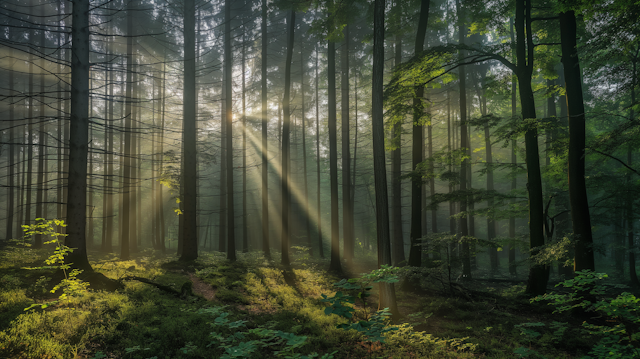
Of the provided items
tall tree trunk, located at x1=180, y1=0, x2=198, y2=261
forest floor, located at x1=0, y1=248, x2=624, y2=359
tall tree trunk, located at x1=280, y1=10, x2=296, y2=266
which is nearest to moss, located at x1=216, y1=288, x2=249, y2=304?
forest floor, located at x1=0, y1=248, x2=624, y2=359

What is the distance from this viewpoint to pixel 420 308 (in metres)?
8.01

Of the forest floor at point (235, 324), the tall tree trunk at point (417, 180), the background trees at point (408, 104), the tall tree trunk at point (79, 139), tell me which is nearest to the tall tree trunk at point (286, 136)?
the background trees at point (408, 104)

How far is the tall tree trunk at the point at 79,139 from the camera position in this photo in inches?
267

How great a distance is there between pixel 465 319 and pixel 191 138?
1138 cm

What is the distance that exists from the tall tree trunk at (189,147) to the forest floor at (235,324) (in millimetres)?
2037

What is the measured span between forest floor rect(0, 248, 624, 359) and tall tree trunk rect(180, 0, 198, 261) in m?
2.04

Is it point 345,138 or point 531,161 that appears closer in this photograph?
point 531,161

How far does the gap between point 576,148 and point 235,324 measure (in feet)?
31.4

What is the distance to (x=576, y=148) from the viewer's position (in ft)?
24.8

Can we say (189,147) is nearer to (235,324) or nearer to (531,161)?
(235,324)

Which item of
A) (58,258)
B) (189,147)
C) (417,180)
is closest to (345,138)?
(417,180)

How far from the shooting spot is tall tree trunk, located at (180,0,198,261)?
36.3 feet

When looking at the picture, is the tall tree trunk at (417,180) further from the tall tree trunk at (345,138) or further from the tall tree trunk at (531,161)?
the tall tree trunk at (345,138)

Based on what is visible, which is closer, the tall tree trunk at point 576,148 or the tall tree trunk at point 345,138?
the tall tree trunk at point 576,148
